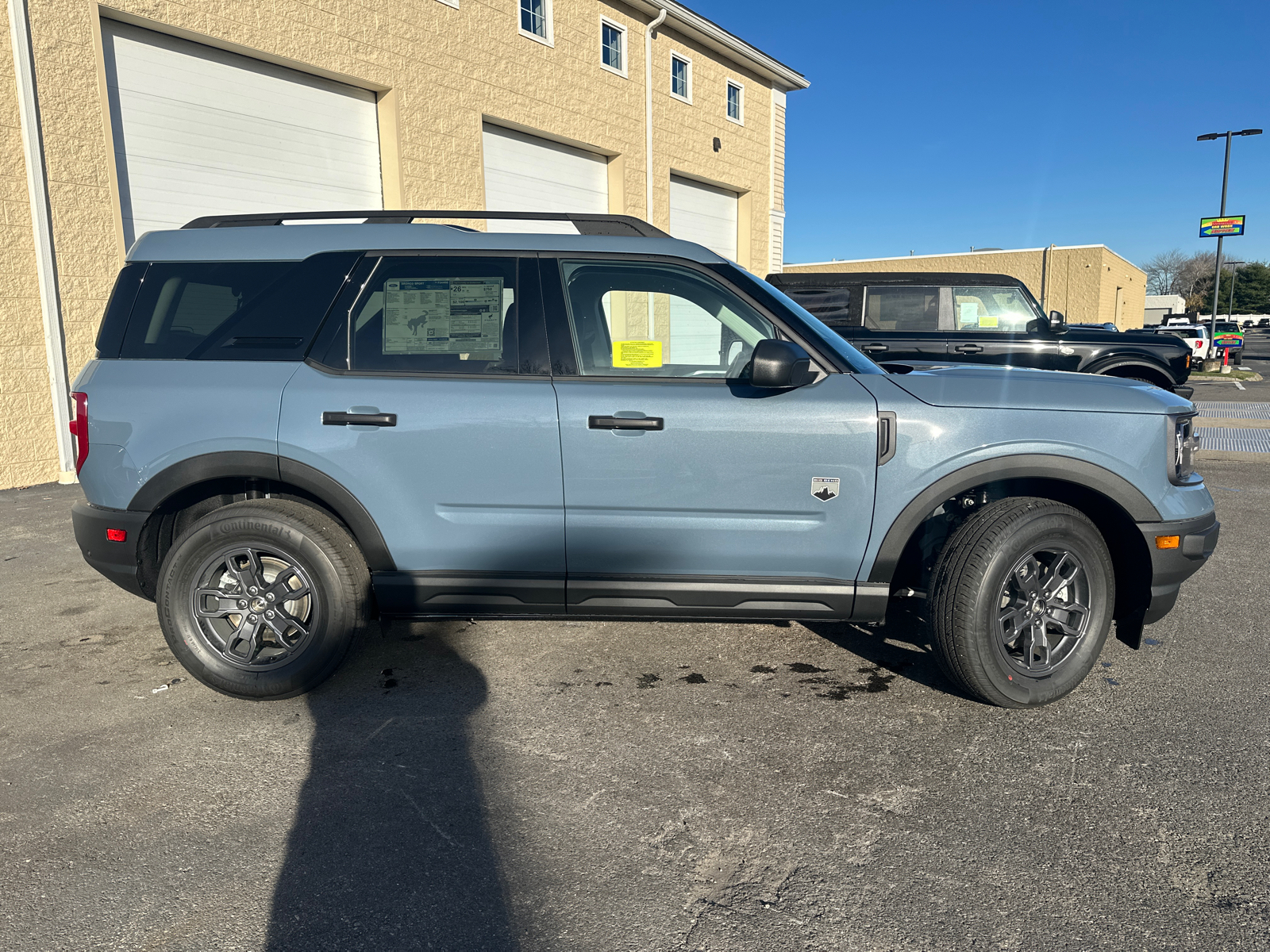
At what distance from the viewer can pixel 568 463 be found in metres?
3.31

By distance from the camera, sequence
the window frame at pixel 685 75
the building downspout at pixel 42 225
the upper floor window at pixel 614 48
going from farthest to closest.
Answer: the window frame at pixel 685 75 → the upper floor window at pixel 614 48 → the building downspout at pixel 42 225

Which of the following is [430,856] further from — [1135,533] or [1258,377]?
[1258,377]

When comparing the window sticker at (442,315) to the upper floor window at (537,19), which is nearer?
the window sticker at (442,315)

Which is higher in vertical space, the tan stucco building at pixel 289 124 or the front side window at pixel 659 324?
the tan stucco building at pixel 289 124

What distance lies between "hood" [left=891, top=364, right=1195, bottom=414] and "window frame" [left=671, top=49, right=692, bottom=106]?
14541 mm

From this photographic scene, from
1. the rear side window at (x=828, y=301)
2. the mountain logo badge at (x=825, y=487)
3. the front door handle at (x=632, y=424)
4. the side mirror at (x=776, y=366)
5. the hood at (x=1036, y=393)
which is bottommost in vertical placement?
the mountain logo badge at (x=825, y=487)

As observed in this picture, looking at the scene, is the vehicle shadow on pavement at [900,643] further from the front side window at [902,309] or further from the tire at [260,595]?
the front side window at [902,309]

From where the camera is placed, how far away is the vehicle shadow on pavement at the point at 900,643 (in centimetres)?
374

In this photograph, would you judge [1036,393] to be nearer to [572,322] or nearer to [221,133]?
[572,322]

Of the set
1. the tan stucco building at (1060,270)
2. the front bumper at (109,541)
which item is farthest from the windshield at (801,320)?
the tan stucco building at (1060,270)

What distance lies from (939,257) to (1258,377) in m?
22.4

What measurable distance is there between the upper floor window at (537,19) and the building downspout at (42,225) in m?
7.24

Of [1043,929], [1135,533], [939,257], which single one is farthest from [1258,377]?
[1043,929]

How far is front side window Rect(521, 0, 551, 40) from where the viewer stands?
13.0m
